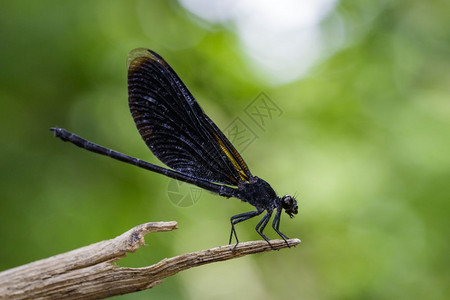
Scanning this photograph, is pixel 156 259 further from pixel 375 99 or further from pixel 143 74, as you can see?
pixel 375 99

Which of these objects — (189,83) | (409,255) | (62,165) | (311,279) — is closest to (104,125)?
(62,165)

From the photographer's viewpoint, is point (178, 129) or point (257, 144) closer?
point (178, 129)

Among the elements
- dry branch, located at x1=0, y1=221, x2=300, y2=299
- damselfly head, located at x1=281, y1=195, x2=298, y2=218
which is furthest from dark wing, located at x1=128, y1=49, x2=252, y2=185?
dry branch, located at x1=0, y1=221, x2=300, y2=299

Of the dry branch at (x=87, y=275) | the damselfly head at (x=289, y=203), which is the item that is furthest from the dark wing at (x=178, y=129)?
the dry branch at (x=87, y=275)

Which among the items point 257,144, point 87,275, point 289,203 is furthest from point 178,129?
point 257,144

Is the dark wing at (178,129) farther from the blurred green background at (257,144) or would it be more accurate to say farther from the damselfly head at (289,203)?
the blurred green background at (257,144)

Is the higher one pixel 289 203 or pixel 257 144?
pixel 257 144

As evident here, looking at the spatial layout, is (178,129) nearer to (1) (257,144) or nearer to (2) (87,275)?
(2) (87,275)

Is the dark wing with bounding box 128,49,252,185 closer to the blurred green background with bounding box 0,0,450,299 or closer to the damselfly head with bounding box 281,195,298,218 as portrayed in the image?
the damselfly head with bounding box 281,195,298,218
